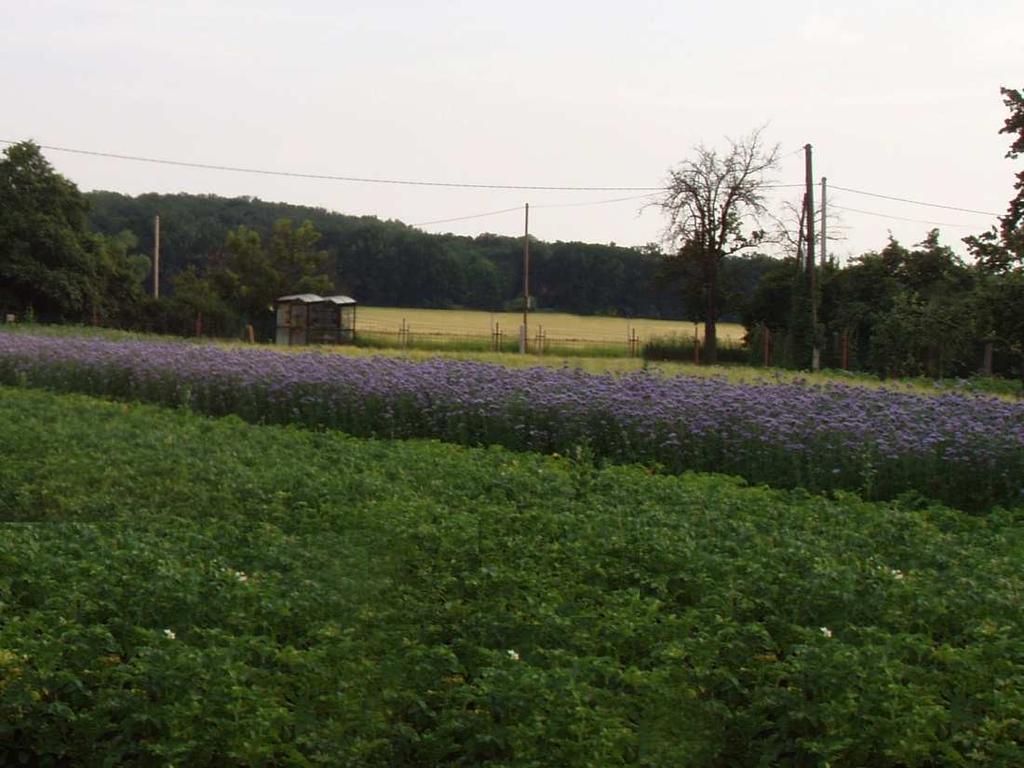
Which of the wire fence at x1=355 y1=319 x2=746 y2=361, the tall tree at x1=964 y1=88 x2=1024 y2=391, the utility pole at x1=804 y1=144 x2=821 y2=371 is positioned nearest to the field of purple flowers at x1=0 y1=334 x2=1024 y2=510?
the tall tree at x1=964 y1=88 x2=1024 y2=391

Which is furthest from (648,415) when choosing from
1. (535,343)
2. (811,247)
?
(535,343)

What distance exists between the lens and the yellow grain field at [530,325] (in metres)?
58.4

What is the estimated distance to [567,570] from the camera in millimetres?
6812

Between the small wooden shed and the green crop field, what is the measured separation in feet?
130

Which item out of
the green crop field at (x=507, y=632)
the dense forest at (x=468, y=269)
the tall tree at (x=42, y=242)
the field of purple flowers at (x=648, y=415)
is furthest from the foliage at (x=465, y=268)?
the green crop field at (x=507, y=632)

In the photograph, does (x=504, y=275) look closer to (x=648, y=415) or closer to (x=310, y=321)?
(x=310, y=321)

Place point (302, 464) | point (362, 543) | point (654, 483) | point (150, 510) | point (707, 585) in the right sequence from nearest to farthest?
point (707, 585) < point (362, 543) < point (150, 510) < point (654, 483) < point (302, 464)

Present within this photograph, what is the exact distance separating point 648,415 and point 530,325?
48.7 m

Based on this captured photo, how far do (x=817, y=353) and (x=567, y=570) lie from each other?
110ft

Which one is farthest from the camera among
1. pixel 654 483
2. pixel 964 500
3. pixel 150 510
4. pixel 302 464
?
pixel 964 500

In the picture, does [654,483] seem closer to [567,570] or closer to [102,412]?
[567,570]

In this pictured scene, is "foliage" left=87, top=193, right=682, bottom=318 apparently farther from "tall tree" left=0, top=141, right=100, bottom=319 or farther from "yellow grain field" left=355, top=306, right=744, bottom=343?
"tall tree" left=0, top=141, right=100, bottom=319

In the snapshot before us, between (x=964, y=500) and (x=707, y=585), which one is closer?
(x=707, y=585)

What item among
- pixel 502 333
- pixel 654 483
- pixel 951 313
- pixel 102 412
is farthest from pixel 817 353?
pixel 654 483
